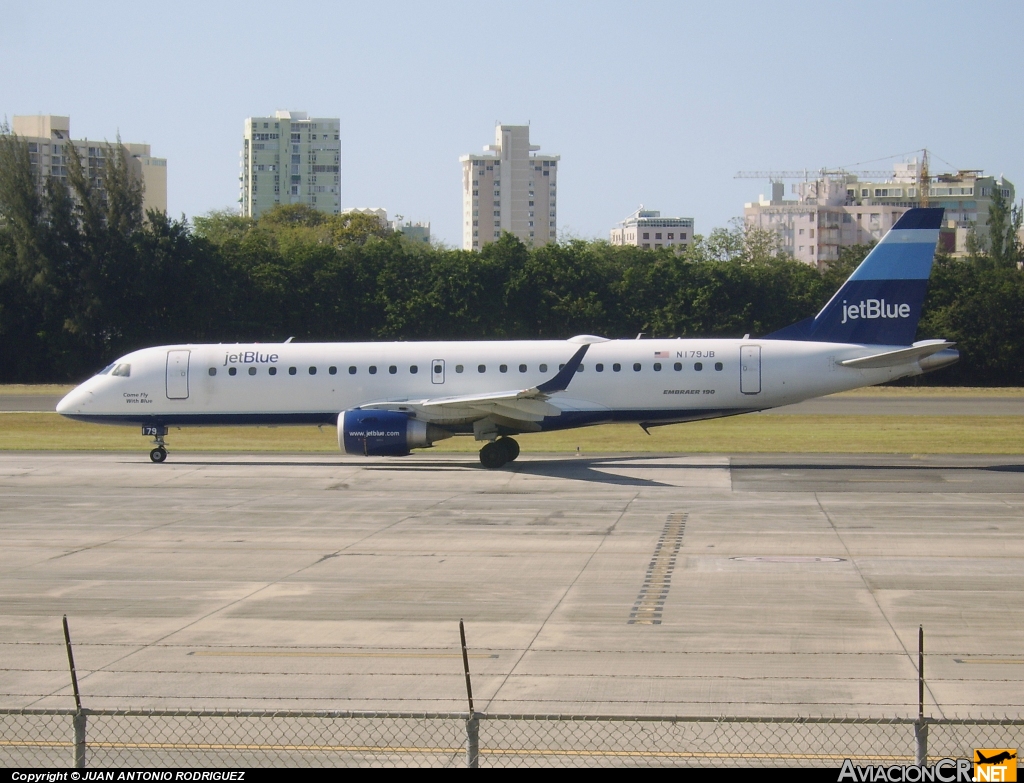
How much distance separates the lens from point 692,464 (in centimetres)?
3231

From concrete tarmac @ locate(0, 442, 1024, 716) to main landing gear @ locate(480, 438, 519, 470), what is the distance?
2269 mm

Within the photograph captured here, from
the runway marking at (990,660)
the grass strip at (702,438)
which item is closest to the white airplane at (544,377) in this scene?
the grass strip at (702,438)

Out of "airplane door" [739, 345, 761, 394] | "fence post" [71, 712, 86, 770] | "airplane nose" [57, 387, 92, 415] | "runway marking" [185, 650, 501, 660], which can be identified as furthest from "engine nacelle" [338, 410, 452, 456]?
"fence post" [71, 712, 86, 770]

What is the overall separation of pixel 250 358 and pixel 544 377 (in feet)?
27.6

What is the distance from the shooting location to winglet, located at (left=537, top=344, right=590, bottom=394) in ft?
98.5

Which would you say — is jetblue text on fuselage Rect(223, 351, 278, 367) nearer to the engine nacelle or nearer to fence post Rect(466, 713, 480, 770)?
the engine nacelle

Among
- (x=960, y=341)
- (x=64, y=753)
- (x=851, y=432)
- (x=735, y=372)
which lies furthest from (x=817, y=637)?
(x=960, y=341)

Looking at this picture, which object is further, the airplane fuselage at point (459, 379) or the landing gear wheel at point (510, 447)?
the landing gear wheel at point (510, 447)

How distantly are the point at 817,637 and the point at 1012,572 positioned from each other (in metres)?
5.40

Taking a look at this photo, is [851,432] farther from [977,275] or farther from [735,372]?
[977,275]

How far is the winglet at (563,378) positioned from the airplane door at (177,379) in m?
10.6

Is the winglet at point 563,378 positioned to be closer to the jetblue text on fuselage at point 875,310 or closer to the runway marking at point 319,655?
the jetblue text on fuselage at point 875,310

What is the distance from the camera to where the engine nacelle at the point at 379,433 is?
99.9 feet

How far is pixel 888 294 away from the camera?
104 feet
